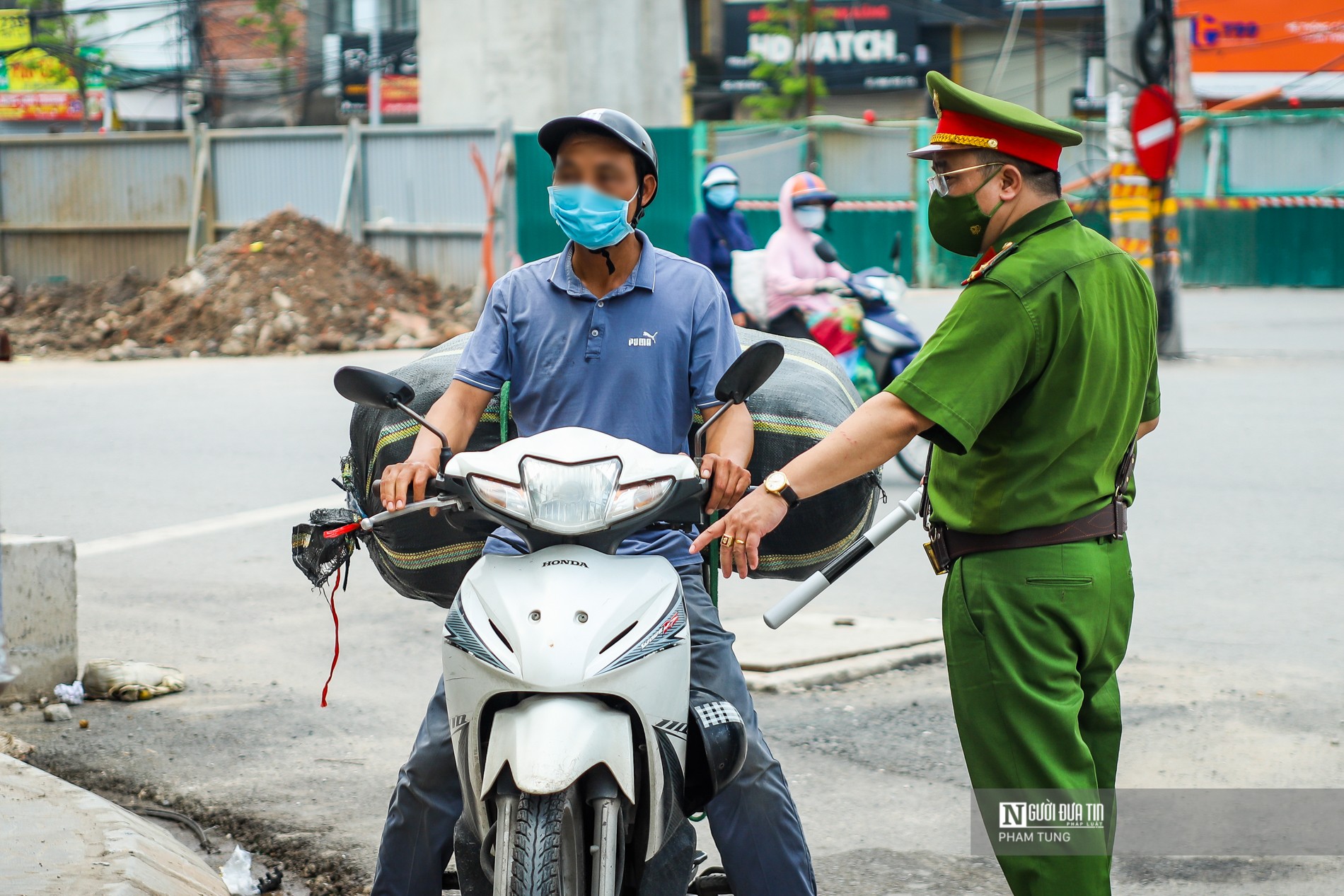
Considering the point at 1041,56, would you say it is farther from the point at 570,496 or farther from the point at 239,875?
the point at 570,496

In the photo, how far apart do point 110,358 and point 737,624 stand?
14231 mm

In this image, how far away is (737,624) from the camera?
21.5ft

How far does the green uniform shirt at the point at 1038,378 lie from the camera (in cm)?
290

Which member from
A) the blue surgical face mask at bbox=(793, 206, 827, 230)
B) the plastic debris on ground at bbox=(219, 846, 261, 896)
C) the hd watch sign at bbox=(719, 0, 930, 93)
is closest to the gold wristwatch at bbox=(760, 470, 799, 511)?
the plastic debris on ground at bbox=(219, 846, 261, 896)

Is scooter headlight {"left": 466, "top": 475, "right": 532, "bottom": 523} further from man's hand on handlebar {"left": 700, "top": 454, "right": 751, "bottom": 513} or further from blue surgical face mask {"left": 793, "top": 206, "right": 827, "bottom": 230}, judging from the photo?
blue surgical face mask {"left": 793, "top": 206, "right": 827, "bottom": 230}

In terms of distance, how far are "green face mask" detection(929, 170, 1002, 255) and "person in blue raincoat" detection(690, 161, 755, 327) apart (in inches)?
304

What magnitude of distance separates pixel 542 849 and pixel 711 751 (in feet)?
1.48

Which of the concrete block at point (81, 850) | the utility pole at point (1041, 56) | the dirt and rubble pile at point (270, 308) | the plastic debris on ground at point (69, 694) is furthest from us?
the utility pole at point (1041, 56)

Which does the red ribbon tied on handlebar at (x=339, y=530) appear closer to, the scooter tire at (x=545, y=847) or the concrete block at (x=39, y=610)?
the scooter tire at (x=545, y=847)

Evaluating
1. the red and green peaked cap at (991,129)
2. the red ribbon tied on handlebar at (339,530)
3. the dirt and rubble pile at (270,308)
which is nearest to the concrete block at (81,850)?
the red ribbon tied on handlebar at (339,530)

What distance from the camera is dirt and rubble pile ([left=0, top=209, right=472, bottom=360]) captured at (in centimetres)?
1939

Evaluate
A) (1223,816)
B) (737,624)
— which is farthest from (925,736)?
(737,624)

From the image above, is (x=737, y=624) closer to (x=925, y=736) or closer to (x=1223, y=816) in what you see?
(x=925, y=736)

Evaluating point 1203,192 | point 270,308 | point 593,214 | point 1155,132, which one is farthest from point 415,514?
point 1203,192
